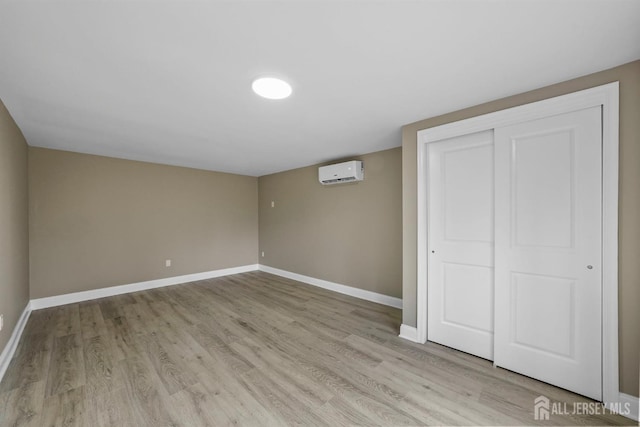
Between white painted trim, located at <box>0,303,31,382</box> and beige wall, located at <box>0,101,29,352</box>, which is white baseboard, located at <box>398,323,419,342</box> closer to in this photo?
white painted trim, located at <box>0,303,31,382</box>

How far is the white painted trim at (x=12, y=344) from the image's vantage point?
6.52 feet

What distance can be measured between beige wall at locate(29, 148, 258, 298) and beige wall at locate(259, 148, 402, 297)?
975mm

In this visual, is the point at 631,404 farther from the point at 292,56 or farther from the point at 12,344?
the point at 12,344

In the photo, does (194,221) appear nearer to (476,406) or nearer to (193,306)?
(193,306)

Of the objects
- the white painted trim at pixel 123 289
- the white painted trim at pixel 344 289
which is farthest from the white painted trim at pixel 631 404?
the white painted trim at pixel 123 289

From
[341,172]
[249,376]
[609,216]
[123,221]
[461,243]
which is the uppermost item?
[341,172]

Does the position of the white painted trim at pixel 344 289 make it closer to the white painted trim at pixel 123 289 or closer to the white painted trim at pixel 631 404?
the white painted trim at pixel 123 289

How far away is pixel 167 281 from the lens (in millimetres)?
4445

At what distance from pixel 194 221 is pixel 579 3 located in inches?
212

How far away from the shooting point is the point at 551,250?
1.83m

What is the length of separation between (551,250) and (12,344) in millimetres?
4749

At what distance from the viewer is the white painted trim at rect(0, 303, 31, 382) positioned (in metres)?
1.99

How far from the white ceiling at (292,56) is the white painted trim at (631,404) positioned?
2163mm

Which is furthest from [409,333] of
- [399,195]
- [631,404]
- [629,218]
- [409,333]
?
[629,218]
